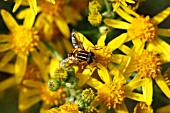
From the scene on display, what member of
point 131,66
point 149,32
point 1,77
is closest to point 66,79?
point 131,66

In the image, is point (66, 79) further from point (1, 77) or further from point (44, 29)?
point (1, 77)

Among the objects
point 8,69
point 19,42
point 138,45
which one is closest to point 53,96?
point 8,69

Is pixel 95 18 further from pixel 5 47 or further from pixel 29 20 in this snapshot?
pixel 5 47

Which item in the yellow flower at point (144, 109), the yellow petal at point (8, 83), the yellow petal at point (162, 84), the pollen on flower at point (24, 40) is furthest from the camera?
the yellow petal at point (8, 83)

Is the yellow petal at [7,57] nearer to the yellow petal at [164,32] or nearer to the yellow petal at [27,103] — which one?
the yellow petal at [27,103]

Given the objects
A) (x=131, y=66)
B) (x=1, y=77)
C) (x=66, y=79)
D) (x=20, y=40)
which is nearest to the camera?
(x=66, y=79)

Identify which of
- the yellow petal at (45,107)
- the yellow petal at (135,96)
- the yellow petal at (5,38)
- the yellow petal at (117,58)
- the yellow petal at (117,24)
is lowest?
the yellow petal at (45,107)

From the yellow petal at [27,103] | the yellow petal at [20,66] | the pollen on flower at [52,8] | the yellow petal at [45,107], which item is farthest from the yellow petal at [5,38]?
the yellow petal at [45,107]

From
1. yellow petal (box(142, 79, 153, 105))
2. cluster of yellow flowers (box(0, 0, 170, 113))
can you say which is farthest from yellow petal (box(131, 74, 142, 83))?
yellow petal (box(142, 79, 153, 105))
